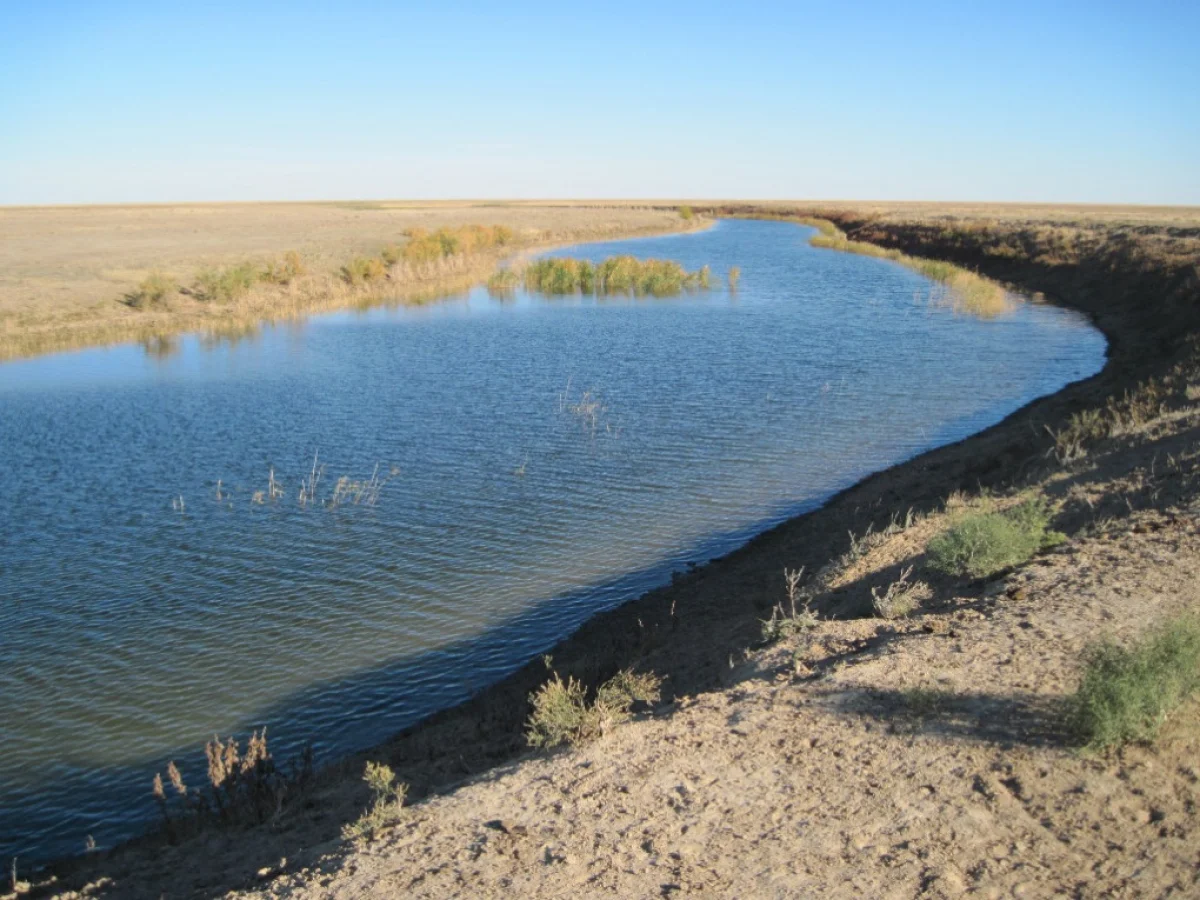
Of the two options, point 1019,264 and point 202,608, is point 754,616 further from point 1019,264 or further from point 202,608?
point 1019,264

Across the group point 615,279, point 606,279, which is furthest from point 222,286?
point 615,279

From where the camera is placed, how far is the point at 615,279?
135 feet

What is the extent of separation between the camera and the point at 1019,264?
43844mm

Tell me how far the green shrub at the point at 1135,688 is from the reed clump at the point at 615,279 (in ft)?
113

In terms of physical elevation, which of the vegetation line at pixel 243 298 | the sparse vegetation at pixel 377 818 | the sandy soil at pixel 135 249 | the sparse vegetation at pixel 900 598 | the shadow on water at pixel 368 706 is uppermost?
the sandy soil at pixel 135 249

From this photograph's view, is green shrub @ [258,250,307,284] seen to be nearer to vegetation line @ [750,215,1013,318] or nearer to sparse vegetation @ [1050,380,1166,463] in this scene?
vegetation line @ [750,215,1013,318]

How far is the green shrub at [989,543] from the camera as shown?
8.23 metres

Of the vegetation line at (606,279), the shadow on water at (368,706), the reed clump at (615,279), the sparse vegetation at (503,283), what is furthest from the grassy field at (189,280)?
the shadow on water at (368,706)

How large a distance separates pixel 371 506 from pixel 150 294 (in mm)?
22911

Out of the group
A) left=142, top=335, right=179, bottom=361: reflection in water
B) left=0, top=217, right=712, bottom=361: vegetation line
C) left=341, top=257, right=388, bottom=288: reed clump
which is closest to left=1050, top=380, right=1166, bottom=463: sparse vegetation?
left=142, top=335, right=179, bottom=361: reflection in water

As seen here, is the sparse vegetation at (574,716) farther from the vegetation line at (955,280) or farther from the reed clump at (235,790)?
the vegetation line at (955,280)

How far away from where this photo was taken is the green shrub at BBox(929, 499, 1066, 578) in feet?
27.0

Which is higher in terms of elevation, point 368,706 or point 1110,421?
point 1110,421

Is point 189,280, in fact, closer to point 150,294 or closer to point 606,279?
point 150,294
